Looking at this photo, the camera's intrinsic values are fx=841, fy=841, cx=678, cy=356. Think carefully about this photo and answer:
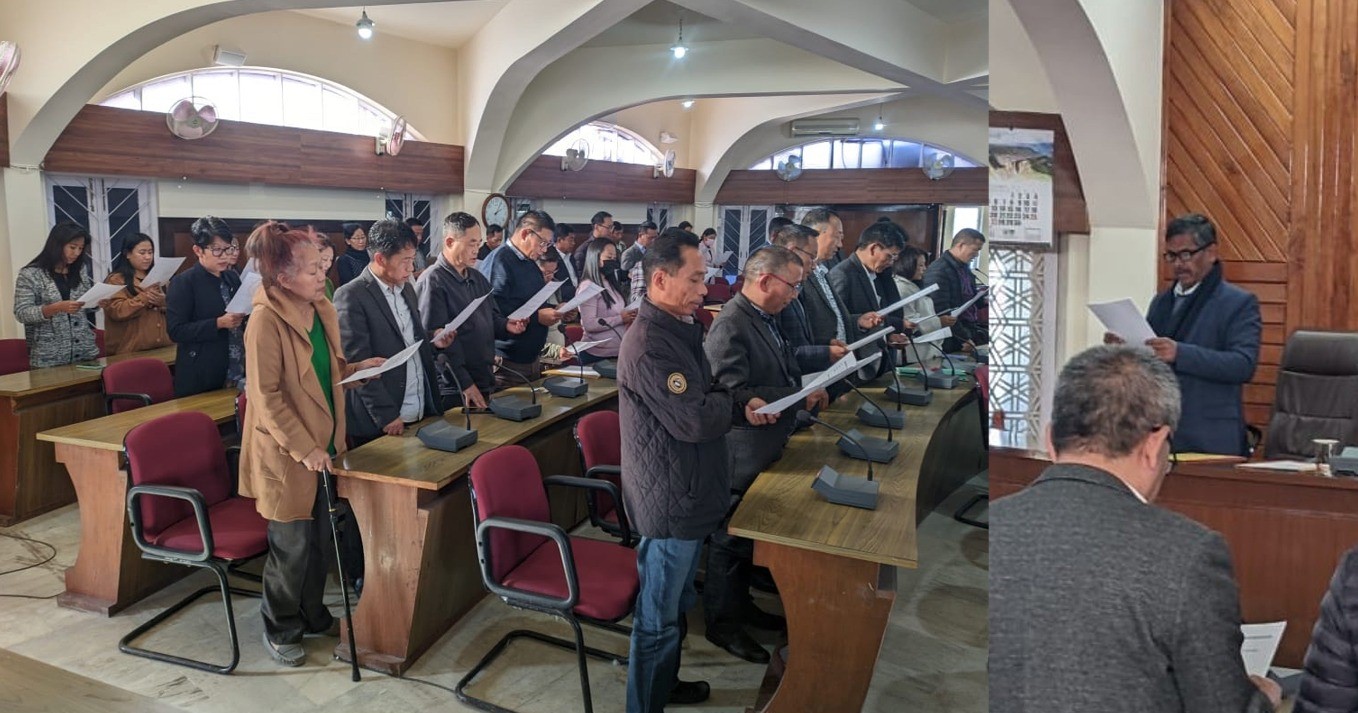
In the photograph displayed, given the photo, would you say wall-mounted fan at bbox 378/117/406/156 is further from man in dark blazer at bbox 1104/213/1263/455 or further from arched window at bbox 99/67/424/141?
man in dark blazer at bbox 1104/213/1263/455

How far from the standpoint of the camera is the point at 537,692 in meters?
2.04

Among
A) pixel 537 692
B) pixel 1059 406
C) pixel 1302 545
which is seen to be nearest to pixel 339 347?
pixel 537 692

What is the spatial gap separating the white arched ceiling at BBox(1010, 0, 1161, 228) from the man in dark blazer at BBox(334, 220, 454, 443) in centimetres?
181

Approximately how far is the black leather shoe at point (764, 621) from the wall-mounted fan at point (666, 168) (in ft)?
7.60

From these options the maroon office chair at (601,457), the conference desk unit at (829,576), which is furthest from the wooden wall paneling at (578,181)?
the conference desk unit at (829,576)

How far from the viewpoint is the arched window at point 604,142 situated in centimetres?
594

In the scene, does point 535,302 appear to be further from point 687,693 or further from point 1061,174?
point 1061,174

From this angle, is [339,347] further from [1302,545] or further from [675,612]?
[1302,545]

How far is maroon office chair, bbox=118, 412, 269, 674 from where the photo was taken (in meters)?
2.04

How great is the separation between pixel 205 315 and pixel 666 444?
2.12 m

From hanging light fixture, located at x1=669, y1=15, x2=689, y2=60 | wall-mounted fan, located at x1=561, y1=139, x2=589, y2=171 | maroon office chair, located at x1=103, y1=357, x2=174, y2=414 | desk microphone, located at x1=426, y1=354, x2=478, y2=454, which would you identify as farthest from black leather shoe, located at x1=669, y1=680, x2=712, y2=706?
wall-mounted fan, located at x1=561, y1=139, x2=589, y2=171

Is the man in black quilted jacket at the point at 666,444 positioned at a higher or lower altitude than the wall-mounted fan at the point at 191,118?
lower

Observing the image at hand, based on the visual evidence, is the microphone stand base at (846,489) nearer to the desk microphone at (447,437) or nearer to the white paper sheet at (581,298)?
the desk microphone at (447,437)

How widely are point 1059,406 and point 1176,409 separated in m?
0.11
